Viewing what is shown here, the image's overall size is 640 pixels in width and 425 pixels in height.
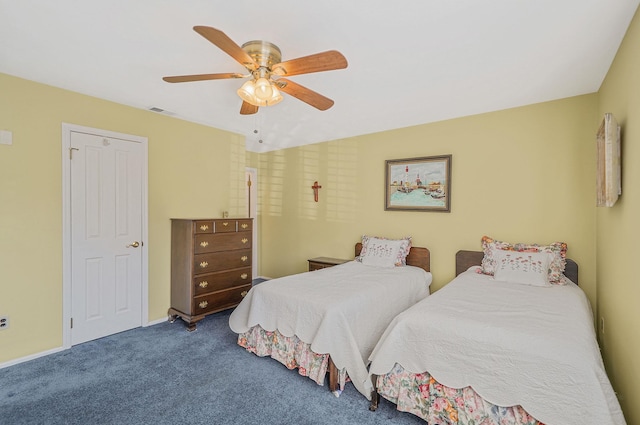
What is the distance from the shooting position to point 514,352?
1591 mm

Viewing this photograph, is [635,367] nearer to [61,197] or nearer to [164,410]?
[164,410]

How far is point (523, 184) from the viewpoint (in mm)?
3107

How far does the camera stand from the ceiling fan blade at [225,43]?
1447 millimetres

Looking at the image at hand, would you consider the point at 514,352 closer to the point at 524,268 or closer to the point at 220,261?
the point at 524,268

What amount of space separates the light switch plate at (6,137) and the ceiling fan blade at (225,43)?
7.59 feet

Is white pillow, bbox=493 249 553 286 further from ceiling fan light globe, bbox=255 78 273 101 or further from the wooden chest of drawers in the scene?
the wooden chest of drawers

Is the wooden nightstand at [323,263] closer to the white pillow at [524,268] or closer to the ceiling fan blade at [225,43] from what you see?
the white pillow at [524,268]

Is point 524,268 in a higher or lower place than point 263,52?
lower

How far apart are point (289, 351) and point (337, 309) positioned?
625 millimetres

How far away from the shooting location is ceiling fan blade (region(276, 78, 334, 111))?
2.09m

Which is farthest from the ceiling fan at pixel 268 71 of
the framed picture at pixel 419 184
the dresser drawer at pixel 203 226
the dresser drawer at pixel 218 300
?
the dresser drawer at pixel 218 300

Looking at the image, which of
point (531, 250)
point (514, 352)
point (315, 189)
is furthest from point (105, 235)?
point (531, 250)

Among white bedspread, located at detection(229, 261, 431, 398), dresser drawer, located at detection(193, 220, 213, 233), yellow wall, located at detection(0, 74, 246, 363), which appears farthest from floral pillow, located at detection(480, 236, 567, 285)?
yellow wall, located at detection(0, 74, 246, 363)

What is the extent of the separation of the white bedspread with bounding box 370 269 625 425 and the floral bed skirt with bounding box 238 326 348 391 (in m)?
0.49
